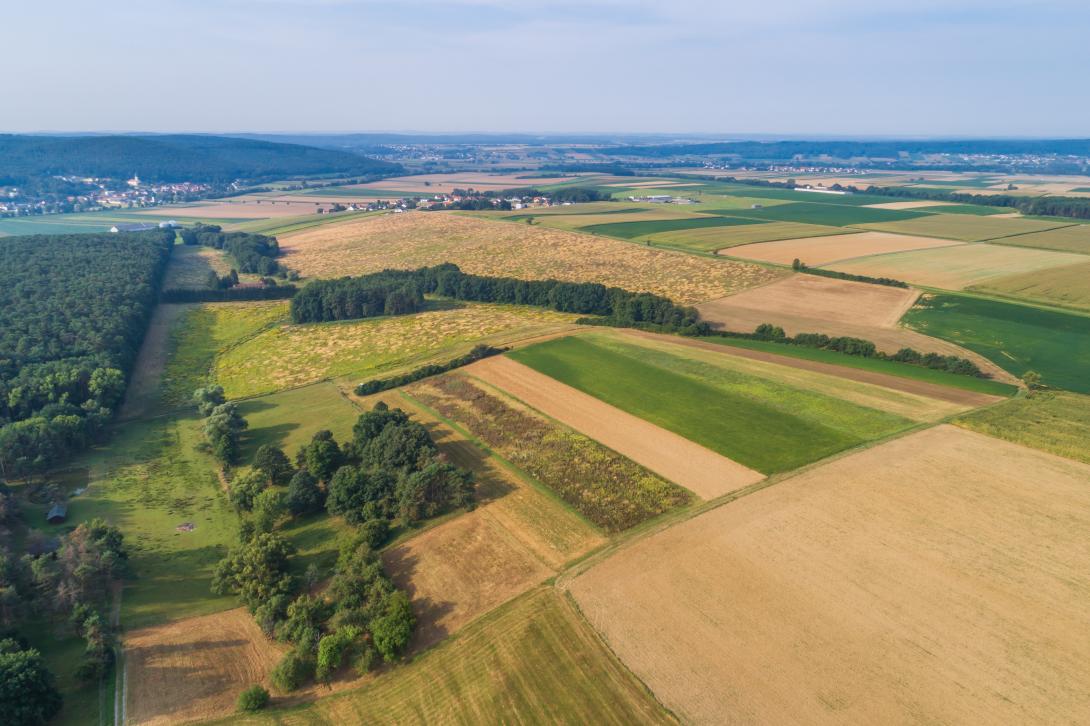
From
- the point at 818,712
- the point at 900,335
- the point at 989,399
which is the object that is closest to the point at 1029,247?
the point at 900,335

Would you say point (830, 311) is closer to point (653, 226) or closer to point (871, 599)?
point (871, 599)

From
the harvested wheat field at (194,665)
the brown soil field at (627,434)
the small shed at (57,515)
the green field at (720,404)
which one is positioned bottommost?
the harvested wheat field at (194,665)

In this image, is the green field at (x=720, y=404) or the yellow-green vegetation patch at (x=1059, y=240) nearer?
the green field at (x=720, y=404)

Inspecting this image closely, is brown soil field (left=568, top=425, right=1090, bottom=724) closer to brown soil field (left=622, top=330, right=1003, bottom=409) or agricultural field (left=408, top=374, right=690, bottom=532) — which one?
agricultural field (left=408, top=374, right=690, bottom=532)

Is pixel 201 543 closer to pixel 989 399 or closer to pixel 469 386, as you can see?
pixel 469 386

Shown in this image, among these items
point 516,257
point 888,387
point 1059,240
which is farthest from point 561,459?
point 1059,240

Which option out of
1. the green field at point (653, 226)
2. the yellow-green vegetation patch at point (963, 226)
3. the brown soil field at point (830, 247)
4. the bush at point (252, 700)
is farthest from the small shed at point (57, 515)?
the yellow-green vegetation patch at point (963, 226)

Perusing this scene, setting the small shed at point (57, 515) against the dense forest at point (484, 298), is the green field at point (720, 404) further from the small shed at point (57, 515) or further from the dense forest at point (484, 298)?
the small shed at point (57, 515)
